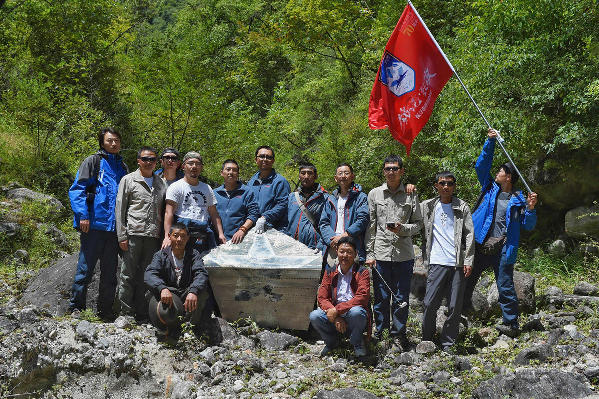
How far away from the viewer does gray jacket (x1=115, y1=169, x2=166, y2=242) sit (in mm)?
5695

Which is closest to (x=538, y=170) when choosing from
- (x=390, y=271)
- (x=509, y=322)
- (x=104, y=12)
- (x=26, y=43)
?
(x=509, y=322)

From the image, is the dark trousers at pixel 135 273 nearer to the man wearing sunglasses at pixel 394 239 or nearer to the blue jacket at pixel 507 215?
the man wearing sunglasses at pixel 394 239

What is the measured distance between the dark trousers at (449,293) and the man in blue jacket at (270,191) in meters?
1.90

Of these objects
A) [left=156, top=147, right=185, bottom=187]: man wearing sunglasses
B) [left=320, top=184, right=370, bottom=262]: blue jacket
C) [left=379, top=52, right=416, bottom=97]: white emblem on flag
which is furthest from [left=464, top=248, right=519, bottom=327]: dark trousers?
[left=156, top=147, right=185, bottom=187]: man wearing sunglasses

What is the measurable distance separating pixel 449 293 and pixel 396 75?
8.63ft

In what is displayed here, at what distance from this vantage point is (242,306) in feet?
19.6

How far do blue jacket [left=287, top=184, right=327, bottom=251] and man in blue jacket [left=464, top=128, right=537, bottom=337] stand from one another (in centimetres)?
185

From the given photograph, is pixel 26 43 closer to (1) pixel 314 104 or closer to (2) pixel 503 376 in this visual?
(1) pixel 314 104

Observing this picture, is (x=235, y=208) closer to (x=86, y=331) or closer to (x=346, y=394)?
(x=86, y=331)

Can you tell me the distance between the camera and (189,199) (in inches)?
229

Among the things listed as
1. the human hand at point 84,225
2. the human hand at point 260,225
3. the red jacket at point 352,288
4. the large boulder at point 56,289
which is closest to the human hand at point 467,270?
the red jacket at point 352,288

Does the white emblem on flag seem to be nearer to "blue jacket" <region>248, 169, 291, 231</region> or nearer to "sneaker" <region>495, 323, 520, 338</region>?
"blue jacket" <region>248, 169, 291, 231</region>

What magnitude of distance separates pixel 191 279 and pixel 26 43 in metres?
12.7

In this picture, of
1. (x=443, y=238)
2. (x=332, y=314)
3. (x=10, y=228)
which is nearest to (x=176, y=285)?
(x=332, y=314)
